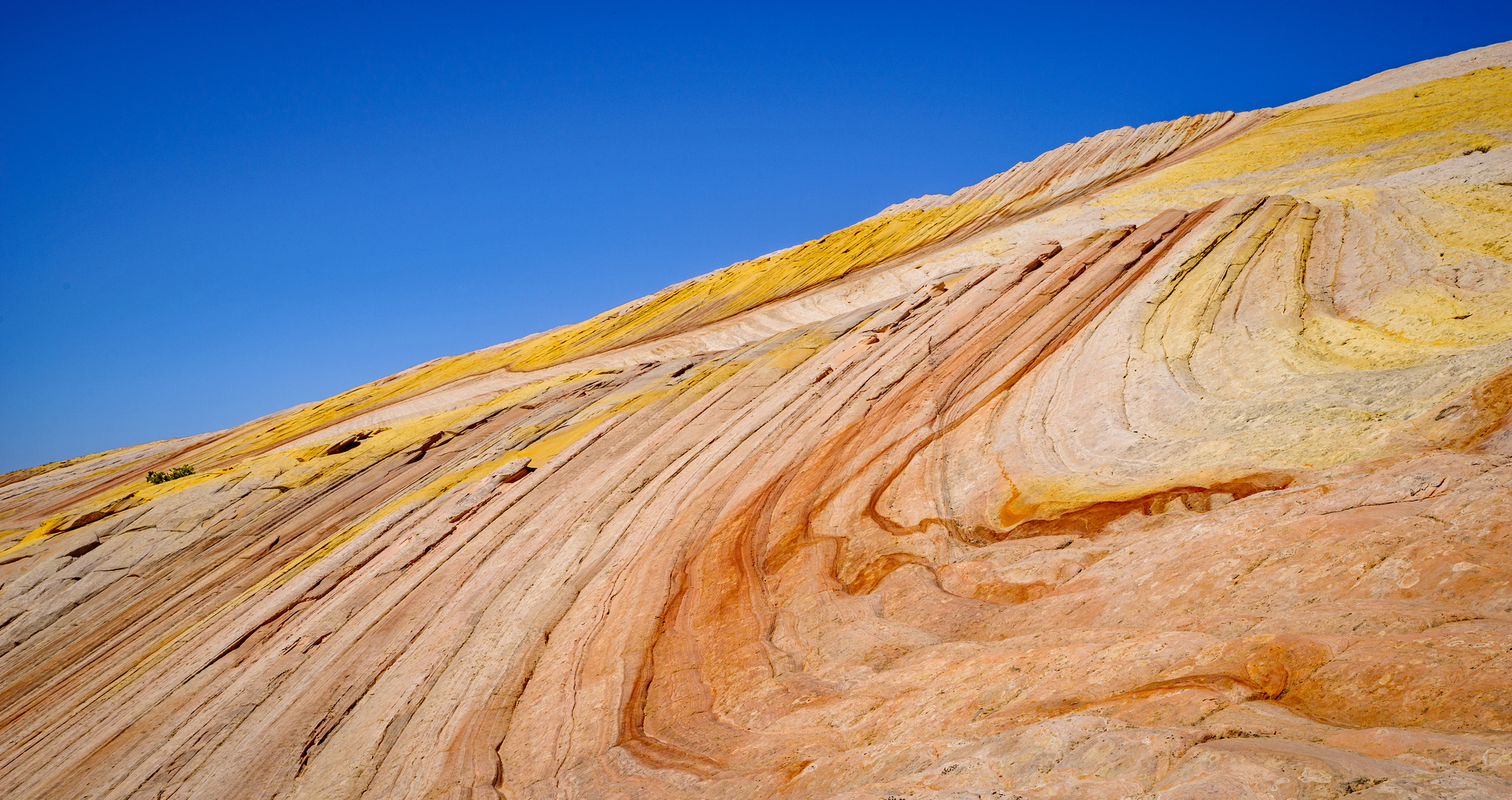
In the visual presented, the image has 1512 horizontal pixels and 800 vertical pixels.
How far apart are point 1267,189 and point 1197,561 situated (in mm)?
21173

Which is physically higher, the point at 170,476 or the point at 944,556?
the point at 170,476

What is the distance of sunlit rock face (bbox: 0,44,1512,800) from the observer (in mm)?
6500

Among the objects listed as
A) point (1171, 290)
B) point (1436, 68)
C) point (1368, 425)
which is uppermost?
point (1436, 68)

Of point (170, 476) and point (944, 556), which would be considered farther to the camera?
point (170, 476)

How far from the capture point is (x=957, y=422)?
52.4 feet

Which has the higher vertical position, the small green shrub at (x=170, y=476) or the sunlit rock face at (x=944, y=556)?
the small green shrub at (x=170, y=476)

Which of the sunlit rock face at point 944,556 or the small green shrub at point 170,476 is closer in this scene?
the sunlit rock face at point 944,556

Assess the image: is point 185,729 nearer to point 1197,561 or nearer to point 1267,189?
point 1197,561

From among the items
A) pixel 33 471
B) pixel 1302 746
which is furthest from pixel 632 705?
pixel 33 471

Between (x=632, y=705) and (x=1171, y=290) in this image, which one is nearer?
(x=632, y=705)

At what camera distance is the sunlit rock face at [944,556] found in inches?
256

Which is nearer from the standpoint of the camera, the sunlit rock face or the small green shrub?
the sunlit rock face

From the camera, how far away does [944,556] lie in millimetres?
12117

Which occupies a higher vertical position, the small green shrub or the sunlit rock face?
the small green shrub
